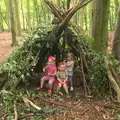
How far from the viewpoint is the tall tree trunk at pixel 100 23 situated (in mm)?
6781

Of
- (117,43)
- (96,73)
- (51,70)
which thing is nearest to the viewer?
(96,73)

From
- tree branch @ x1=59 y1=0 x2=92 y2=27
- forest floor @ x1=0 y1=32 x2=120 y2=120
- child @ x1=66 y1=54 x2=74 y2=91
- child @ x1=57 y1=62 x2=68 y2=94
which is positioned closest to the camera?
forest floor @ x1=0 y1=32 x2=120 y2=120

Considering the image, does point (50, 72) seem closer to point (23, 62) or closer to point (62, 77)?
point (62, 77)

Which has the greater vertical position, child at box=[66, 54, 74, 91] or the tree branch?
the tree branch

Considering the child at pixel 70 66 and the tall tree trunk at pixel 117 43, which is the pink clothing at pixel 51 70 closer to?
the child at pixel 70 66

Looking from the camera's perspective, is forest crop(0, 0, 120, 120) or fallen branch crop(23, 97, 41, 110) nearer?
fallen branch crop(23, 97, 41, 110)

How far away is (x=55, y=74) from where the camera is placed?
5656mm

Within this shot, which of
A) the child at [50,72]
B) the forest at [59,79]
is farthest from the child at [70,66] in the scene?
the child at [50,72]

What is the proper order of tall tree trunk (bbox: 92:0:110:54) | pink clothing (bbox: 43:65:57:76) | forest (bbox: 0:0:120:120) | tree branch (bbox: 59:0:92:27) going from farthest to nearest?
tall tree trunk (bbox: 92:0:110:54)
pink clothing (bbox: 43:65:57:76)
tree branch (bbox: 59:0:92:27)
forest (bbox: 0:0:120:120)

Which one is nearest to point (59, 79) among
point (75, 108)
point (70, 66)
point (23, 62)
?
point (70, 66)

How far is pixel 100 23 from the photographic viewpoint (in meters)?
6.84

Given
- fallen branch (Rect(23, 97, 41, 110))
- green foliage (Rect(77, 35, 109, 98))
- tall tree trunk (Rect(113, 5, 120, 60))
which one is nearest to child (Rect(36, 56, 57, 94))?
fallen branch (Rect(23, 97, 41, 110))

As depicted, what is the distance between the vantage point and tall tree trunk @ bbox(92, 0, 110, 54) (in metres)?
6.78

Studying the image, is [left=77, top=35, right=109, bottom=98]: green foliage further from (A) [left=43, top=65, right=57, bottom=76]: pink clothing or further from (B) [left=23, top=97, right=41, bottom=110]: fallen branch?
(B) [left=23, top=97, right=41, bottom=110]: fallen branch
